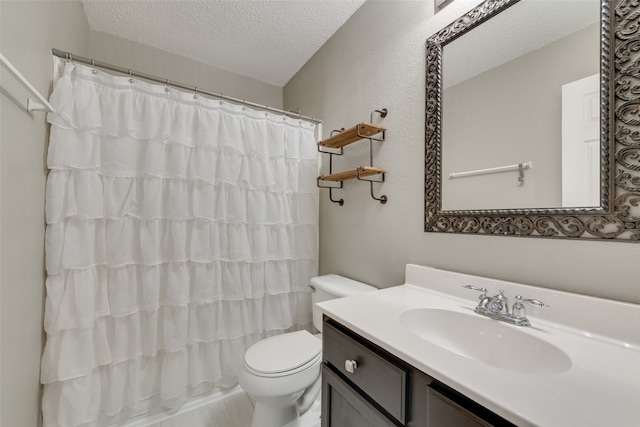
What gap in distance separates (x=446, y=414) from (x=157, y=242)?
4.65ft

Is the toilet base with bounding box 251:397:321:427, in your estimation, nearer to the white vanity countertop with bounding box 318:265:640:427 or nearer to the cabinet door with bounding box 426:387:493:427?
the white vanity countertop with bounding box 318:265:640:427

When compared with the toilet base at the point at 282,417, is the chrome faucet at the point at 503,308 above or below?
above

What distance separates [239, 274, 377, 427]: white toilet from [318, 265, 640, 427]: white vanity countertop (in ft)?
1.54

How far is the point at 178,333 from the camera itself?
138 centimetres

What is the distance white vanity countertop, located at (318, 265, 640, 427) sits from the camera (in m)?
0.42

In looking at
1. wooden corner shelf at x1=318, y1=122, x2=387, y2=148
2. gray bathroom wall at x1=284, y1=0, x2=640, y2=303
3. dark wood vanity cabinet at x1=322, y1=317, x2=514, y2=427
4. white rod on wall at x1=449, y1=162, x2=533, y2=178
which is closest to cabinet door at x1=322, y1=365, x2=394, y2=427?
dark wood vanity cabinet at x1=322, y1=317, x2=514, y2=427

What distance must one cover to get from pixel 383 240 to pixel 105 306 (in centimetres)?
145

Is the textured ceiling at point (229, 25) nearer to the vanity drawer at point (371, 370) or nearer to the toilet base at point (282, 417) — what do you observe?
the vanity drawer at point (371, 370)

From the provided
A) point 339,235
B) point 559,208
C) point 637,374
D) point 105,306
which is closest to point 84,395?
point 105,306

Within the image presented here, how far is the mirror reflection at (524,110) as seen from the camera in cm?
72

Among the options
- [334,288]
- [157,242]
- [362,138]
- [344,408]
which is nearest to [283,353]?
[334,288]

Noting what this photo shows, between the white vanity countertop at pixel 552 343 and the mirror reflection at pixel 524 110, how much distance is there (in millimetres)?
305

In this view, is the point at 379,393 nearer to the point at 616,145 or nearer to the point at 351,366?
the point at 351,366

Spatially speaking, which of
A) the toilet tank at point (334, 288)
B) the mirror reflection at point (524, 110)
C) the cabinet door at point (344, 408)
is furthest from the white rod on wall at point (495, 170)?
the cabinet door at point (344, 408)
